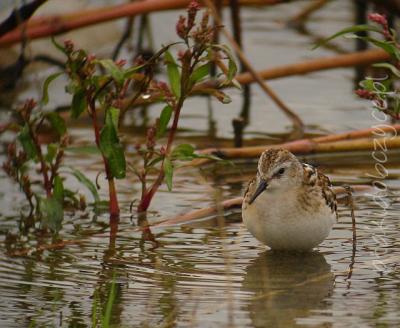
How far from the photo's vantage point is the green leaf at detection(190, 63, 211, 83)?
6992 mm

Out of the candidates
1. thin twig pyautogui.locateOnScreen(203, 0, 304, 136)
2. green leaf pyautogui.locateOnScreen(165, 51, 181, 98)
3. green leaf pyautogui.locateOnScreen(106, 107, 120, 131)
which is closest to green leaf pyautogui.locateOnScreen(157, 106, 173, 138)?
green leaf pyautogui.locateOnScreen(165, 51, 181, 98)

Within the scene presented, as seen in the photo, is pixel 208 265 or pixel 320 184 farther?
pixel 320 184

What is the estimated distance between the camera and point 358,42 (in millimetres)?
12945

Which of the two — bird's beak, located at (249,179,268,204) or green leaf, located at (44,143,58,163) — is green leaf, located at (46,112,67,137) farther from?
bird's beak, located at (249,179,268,204)

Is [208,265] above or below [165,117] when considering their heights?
below

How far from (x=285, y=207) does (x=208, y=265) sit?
56cm

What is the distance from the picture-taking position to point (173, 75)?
711 centimetres

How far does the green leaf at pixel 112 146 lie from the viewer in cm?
714

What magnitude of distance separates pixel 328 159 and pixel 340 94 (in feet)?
7.57

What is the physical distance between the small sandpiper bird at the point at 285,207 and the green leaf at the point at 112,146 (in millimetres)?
853

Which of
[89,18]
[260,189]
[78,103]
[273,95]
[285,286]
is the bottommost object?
[285,286]

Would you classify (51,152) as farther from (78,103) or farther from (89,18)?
(89,18)

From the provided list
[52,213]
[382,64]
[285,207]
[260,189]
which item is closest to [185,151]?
[260,189]

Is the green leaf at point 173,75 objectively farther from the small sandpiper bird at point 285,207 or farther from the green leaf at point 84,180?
the green leaf at point 84,180
